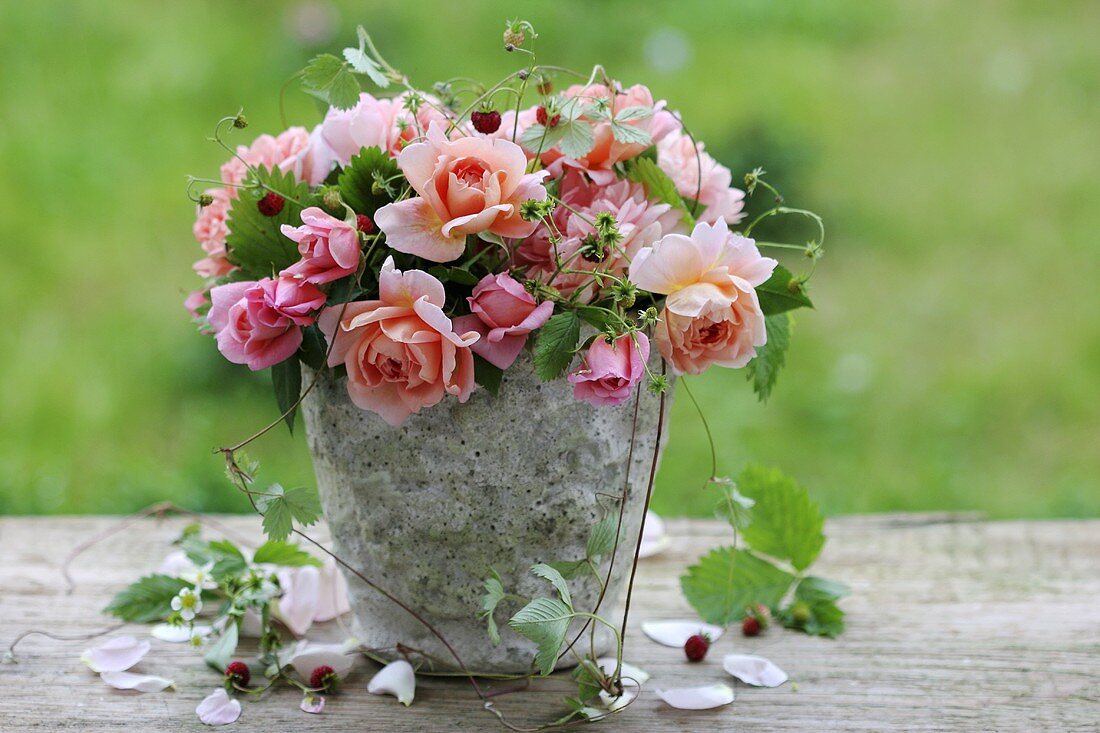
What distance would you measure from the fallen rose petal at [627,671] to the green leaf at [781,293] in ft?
1.09

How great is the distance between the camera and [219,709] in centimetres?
96

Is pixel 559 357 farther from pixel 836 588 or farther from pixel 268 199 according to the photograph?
pixel 836 588

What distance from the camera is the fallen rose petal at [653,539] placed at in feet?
4.28

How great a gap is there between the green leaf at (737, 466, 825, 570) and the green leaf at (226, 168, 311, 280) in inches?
19.5

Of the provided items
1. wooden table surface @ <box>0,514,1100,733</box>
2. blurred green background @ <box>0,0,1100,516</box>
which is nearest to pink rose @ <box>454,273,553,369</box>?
wooden table surface @ <box>0,514,1100,733</box>

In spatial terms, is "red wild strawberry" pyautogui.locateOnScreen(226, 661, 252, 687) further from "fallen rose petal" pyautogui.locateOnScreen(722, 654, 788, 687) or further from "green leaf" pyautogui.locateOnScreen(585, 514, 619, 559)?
"fallen rose petal" pyautogui.locateOnScreen(722, 654, 788, 687)

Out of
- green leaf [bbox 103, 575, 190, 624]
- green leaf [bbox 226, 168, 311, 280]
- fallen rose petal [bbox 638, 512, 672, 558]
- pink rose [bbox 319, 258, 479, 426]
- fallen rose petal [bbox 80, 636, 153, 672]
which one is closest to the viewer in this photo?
pink rose [bbox 319, 258, 479, 426]

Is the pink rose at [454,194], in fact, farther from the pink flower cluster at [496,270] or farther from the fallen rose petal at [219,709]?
the fallen rose petal at [219,709]

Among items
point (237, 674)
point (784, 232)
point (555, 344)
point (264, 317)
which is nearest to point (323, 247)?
point (264, 317)

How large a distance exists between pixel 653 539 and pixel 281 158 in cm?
61

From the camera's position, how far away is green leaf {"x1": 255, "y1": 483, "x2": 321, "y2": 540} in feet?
2.84

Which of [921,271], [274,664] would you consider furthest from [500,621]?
[921,271]

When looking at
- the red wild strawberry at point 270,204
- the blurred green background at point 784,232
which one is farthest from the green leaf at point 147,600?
the blurred green background at point 784,232

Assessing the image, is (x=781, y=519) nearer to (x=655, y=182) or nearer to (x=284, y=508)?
(x=655, y=182)
